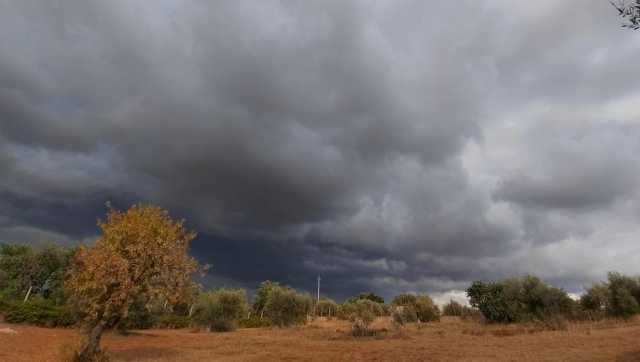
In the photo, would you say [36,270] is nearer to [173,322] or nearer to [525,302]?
[173,322]

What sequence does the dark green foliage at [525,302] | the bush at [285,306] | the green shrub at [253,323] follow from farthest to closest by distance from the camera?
the green shrub at [253,323] → the bush at [285,306] → the dark green foliage at [525,302]

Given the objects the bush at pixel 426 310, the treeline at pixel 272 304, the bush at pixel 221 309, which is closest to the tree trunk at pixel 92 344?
the treeline at pixel 272 304

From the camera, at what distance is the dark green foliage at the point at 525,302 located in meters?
55.5

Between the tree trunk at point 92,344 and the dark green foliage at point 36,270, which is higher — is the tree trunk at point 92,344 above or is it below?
below

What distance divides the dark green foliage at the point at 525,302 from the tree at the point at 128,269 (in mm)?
45608

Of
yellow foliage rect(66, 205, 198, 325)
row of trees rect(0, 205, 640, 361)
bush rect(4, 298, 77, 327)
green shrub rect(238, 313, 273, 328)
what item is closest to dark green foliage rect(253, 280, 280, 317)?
row of trees rect(0, 205, 640, 361)

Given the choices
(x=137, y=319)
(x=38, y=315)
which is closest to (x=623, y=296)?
(x=137, y=319)

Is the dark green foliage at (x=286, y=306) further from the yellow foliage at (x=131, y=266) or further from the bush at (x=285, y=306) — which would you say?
the yellow foliage at (x=131, y=266)

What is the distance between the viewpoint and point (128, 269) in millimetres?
23000

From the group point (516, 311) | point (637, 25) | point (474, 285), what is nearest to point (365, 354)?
point (637, 25)

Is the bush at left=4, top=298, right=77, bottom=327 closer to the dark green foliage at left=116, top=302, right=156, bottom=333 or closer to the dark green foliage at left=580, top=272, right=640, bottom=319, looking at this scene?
the dark green foliage at left=116, top=302, right=156, bottom=333

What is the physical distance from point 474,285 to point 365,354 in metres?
42.5

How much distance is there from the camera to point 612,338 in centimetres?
3134

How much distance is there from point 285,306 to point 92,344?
43001 millimetres
